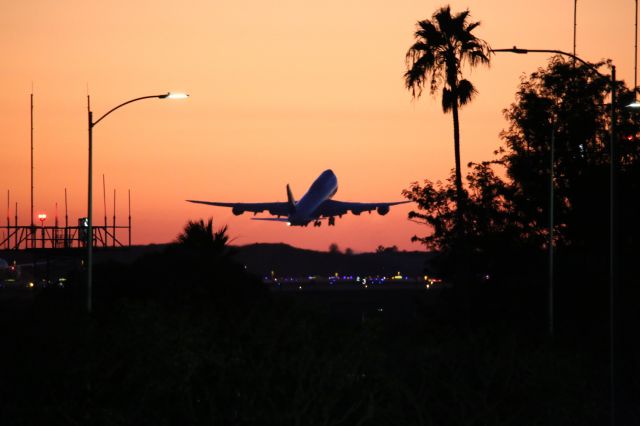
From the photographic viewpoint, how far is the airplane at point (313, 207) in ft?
361

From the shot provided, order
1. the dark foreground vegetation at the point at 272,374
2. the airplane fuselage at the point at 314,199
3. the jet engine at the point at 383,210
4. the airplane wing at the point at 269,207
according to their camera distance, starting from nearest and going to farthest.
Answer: the dark foreground vegetation at the point at 272,374 → the airplane fuselage at the point at 314,199 → the jet engine at the point at 383,210 → the airplane wing at the point at 269,207

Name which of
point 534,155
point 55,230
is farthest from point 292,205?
point 534,155

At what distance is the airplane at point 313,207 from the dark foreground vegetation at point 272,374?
76429 mm

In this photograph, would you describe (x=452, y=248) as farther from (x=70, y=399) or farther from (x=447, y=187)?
(x=70, y=399)

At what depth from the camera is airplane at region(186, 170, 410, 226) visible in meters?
110

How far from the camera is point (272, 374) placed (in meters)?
27.7

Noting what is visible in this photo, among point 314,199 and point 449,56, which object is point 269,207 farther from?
point 449,56

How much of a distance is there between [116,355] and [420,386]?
656cm

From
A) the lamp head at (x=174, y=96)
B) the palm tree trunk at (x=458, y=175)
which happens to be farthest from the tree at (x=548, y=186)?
the lamp head at (x=174, y=96)

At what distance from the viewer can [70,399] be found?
2728 cm

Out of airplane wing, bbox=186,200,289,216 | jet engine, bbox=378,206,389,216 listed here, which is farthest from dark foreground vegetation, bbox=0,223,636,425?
airplane wing, bbox=186,200,289,216

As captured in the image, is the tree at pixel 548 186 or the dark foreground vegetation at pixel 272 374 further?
the tree at pixel 548 186

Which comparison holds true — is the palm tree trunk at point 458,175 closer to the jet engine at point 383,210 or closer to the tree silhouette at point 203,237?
the tree silhouette at point 203,237

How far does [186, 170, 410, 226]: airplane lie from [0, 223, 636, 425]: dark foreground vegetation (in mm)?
76429
